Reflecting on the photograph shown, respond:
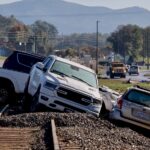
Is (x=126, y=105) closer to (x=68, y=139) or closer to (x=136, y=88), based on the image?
(x=136, y=88)

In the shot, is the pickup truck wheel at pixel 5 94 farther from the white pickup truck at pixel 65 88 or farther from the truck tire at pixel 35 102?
the white pickup truck at pixel 65 88

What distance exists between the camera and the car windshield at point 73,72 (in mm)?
19953

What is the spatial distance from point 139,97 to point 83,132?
4.22 metres

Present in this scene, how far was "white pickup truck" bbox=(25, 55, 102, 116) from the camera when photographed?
18.7m

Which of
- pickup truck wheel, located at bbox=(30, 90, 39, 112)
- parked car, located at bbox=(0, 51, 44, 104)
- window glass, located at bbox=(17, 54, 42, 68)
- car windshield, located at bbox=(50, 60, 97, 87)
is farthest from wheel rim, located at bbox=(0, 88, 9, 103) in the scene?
car windshield, located at bbox=(50, 60, 97, 87)

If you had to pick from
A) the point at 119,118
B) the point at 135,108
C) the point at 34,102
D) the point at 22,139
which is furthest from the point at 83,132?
the point at 34,102

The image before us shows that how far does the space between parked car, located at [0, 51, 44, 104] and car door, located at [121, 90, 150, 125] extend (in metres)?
6.63

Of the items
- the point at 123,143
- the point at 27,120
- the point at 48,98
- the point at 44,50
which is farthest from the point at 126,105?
the point at 44,50

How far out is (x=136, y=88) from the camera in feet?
63.0

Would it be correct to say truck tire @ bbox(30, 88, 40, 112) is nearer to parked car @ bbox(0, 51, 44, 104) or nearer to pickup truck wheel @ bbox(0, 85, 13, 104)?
pickup truck wheel @ bbox(0, 85, 13, 104)

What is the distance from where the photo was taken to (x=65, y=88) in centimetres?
1875

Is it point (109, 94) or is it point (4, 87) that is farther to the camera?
point (109, 94)

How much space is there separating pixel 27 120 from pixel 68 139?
3.37 metres

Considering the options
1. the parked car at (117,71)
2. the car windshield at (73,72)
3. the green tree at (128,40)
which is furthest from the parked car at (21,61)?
the green tree at (128,40)
